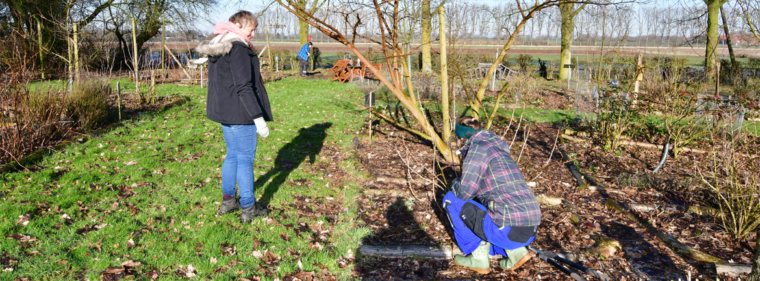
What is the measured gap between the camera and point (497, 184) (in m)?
3.22

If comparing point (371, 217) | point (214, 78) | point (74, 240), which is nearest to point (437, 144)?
point (371, 217)

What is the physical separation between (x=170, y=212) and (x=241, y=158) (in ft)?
3.43

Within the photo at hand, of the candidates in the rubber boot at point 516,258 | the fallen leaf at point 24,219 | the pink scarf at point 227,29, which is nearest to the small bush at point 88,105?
the fallen leaf at point 24,219

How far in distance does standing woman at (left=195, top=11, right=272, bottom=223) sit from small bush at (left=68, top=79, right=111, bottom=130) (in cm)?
442

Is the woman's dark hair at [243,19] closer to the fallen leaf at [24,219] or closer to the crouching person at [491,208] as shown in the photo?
the crouching person at [491,208]

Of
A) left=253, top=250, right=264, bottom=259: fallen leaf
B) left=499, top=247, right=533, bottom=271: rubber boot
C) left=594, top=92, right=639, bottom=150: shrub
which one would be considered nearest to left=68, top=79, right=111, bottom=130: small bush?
left=253, top=250, right=264, bottom=259: fallen leaf

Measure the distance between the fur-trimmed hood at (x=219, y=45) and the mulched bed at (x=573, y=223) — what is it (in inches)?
79.2

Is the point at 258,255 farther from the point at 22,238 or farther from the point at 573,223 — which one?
the point at 573,223

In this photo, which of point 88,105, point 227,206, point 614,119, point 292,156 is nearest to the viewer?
point 227,206

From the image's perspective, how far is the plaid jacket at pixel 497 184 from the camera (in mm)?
3160

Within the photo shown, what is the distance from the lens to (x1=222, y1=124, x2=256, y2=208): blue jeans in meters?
3.84

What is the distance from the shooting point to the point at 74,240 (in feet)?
11.7

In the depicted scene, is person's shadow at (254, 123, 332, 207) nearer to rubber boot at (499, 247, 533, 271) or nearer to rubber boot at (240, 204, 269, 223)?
rubber boot at (240, 204, 269, 223)

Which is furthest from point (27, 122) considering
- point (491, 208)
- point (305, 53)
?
point (305, 53)
